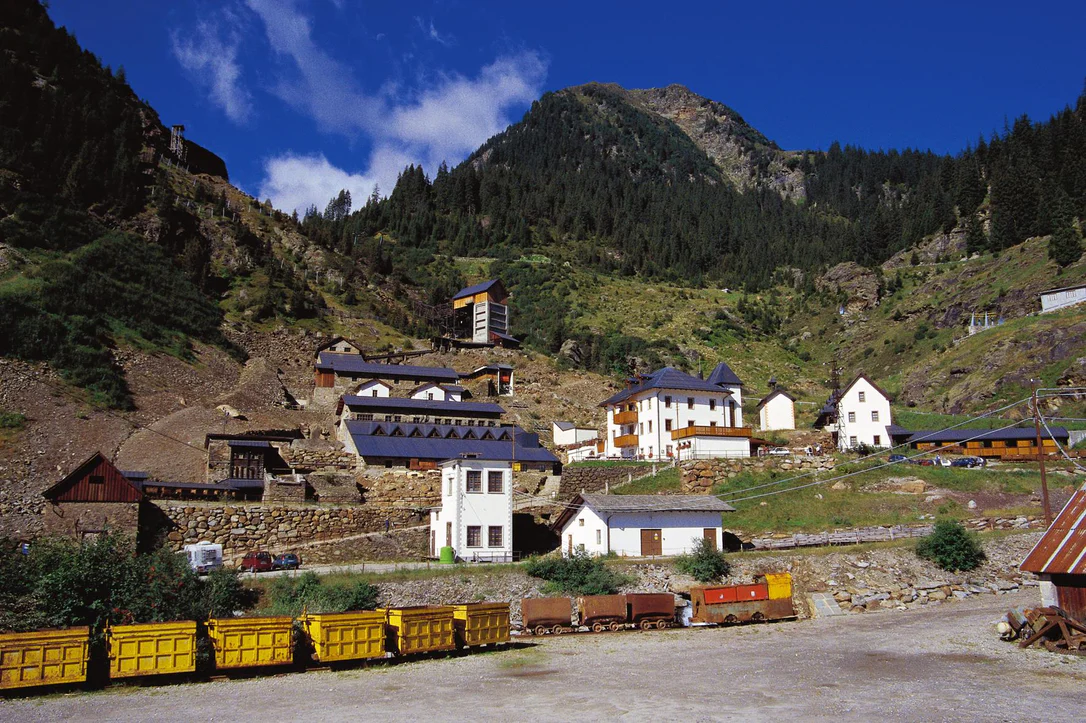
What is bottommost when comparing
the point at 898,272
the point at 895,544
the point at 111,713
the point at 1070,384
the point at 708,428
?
the point at 111,713

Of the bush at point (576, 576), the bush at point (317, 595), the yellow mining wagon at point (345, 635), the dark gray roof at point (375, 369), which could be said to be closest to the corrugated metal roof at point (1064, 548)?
the bush at point (576, 576)

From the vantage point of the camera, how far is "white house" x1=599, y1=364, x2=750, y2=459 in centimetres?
5825

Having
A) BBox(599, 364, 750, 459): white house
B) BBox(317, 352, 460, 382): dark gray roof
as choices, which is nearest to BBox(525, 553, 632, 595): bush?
BBox(599, 364, 750, 459): white house

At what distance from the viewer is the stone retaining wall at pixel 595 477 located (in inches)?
2165

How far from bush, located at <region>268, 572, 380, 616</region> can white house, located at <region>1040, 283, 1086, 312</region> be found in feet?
317

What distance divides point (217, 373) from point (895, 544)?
58.4 meters


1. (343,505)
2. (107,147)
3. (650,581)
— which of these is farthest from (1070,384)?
(107,147)

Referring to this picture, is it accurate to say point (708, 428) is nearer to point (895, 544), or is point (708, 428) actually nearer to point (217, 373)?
point (895, 544)

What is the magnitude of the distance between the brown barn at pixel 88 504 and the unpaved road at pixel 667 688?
661 inches

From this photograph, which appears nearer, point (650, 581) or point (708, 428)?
point (650, 581)

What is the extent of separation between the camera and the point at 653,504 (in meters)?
43.9

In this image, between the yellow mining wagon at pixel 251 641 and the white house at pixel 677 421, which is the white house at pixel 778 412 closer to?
the white house at pixel 677 421

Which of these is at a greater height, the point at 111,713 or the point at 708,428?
the point at 708,428

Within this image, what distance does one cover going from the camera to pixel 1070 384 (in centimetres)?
7594
